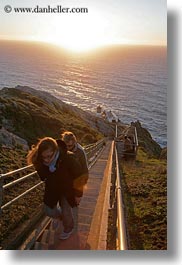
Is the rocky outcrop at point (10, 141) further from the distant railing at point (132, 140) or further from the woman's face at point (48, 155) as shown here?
the woman's face at point (48, 155)

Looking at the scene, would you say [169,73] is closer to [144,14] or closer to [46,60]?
[144,14]

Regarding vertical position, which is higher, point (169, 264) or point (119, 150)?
point (119, 150)

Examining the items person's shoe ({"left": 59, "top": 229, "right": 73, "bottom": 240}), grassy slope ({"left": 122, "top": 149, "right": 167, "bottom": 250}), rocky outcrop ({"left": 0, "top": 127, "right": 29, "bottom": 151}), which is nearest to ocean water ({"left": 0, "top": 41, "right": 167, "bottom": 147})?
grassy slope ({"left": 122, "top": 149, "right": 167, "bottom": 250})

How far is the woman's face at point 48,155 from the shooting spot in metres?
2.99

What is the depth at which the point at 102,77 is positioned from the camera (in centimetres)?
473

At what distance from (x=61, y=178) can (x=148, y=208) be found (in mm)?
1680

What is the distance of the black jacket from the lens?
10.0ft

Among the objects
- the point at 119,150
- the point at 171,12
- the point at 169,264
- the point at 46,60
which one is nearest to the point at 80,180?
the point at 169,264

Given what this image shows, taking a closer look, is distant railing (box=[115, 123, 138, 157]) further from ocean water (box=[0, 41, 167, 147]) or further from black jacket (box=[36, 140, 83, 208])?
black jacket (box=[36, 140, 83, 208])

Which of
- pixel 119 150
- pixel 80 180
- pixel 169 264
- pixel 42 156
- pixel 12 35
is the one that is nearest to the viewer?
pixel 42 156

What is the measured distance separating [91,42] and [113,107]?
82cm

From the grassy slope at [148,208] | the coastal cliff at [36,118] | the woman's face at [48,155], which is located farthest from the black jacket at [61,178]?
the grassy slope at [148,208]

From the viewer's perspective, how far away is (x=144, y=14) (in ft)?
14.8

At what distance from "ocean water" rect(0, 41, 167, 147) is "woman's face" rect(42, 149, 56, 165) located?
158 centimetres
